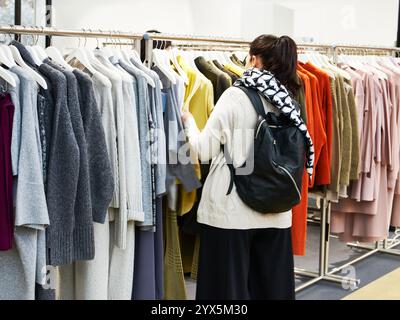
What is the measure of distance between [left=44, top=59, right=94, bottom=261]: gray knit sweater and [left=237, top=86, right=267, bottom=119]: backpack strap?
29.3 inches

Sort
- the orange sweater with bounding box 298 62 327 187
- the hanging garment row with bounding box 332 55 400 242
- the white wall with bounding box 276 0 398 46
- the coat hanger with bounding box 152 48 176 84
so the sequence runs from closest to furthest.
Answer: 1. the coat hanger with bounding box 152 48 176 84
2. the orange sweater with bounding box 298 62 327 187
3. the hanging garment row with bounding box 332 55 400 242
4. the white wall with bounding box 276 0 398 46

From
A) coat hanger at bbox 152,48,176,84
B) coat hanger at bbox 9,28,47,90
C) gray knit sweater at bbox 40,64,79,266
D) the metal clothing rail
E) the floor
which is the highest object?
the metal clothing rail

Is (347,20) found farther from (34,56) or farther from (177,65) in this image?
(34,56)

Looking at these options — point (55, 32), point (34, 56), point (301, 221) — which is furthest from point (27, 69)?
point (301, 221)

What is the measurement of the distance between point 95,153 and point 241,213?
706 mm

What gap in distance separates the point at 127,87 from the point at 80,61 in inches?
8.9

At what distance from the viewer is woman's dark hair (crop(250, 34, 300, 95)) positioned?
2729 millimetres

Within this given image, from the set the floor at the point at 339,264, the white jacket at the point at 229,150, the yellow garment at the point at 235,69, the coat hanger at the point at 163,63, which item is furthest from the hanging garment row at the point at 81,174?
the floor at the point at 339,264

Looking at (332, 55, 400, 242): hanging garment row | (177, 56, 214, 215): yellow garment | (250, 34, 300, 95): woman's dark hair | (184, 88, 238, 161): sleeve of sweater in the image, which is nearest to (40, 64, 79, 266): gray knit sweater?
(184, 88, 238, 161): sleeve of sweater

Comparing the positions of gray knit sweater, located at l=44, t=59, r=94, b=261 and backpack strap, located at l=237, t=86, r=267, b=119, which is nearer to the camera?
gray knit sweater, located at l=44, t=59, r=94, b=261

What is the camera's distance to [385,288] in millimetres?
3145

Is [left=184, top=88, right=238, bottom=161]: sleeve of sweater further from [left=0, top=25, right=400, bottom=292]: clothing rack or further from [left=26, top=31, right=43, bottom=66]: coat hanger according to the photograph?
[left=26, top=31, right=43, bottom=66]: coat hanger

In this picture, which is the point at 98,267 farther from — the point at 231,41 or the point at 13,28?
the point at 231,41

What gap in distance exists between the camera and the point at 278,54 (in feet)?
8.97
